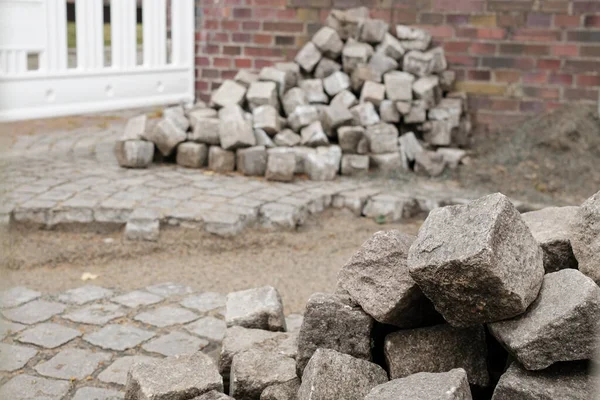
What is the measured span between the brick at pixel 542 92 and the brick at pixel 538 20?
0.58m

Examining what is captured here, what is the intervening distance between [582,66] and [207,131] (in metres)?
3.50

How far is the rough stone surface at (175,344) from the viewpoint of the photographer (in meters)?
3.78

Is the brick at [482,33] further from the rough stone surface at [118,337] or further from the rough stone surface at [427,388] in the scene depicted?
the rough stone surface at [427,388]

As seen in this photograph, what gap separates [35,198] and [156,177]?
110 centimetres

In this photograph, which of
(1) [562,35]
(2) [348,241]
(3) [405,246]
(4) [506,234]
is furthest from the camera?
(1) [562,35]

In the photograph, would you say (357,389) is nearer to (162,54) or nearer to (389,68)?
(389,68)

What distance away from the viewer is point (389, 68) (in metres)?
7.30

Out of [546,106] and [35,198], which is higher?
[546,106]

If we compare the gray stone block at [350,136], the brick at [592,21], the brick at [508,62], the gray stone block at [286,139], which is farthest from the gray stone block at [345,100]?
the brick at [592,21]

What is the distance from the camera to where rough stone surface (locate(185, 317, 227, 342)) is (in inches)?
157

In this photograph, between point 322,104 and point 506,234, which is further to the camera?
point 322,104

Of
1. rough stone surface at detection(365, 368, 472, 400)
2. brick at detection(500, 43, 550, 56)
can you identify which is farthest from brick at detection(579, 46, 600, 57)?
rough stone surface at detection(365, 368, 472, 400)

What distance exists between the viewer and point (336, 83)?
7258 mm

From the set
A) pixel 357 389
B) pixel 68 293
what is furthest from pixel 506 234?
pixel 68 293
